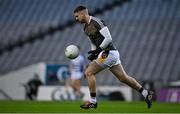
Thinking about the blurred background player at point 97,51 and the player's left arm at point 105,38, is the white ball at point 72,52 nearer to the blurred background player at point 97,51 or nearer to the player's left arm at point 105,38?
the blurred background player at point 97,51

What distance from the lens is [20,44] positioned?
27.7 m

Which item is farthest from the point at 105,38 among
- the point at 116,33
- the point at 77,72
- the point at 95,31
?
the point at 116,33

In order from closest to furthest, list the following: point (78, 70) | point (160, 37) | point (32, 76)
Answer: point (78, 70) → point (32, 76) → point (160, 37)

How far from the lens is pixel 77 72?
21.0 meters

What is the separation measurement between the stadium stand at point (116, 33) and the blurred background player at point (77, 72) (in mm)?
3002

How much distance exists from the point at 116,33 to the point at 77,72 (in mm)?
6307

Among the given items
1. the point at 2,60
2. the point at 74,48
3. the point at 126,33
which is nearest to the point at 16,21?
the point at 2,60

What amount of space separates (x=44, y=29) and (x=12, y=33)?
1.62m

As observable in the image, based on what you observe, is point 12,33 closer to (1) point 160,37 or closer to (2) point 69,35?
(2) point 69,35

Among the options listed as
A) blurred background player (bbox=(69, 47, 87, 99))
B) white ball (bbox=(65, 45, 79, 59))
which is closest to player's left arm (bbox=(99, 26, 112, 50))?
white ball (bbox=(65, 45, 79, 59))

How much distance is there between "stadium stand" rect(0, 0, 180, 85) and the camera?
80.4 feet

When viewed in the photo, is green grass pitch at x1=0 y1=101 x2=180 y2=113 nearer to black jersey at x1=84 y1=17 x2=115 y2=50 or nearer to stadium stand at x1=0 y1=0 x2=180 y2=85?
black jersey at x1=84 y1=17 x2=115 y2=50

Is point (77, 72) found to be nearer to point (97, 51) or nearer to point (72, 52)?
point (72, 52)

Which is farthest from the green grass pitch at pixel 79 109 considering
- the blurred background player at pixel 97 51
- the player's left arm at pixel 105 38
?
the player's left arm at pixel 105 38
